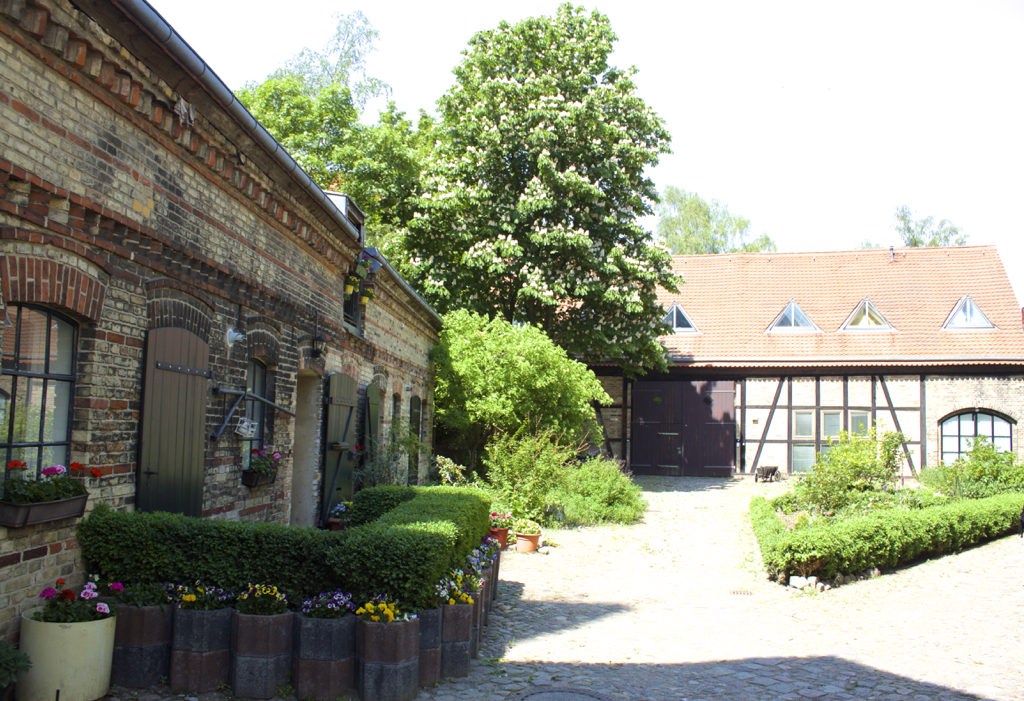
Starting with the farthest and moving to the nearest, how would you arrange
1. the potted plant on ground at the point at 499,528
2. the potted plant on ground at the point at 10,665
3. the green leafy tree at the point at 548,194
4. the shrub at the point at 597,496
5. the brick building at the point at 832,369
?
the brick building at the point at 832,369
the green leafy tree at the point at 548,194
the shrub at the point at 597,496
the potted plant on ground at the point at 499,528
the potted plant on ground at the point at 10,665

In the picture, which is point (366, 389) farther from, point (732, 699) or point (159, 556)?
point (732, 699)

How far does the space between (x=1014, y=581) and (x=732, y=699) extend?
6.51 m

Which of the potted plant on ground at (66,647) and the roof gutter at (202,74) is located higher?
the roof gutter at (202,74)

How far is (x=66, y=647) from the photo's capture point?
175 inches

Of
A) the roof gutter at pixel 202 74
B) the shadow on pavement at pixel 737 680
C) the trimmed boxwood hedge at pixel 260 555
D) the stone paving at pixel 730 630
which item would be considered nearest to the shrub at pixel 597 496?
the stone paving at pixel 730 630

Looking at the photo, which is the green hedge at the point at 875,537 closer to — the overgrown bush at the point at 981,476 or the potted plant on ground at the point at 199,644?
the overgrown bush at the point at 981,476

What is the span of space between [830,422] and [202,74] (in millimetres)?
20439

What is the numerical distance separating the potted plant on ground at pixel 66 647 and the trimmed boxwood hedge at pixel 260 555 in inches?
16.0

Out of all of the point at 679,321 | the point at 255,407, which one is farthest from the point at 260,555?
the point at 679,321

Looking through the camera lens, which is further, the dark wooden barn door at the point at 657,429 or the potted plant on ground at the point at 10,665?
the dark wooden barn door at the point at 657,429

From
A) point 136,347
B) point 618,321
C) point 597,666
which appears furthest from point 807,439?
point 136,347

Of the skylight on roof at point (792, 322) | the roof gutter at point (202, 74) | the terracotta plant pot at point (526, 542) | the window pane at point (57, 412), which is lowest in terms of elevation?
the terracotta plant pot at point (526, 542)

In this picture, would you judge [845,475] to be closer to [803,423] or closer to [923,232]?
[803,423]

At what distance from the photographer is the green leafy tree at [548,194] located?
17.7 meters
